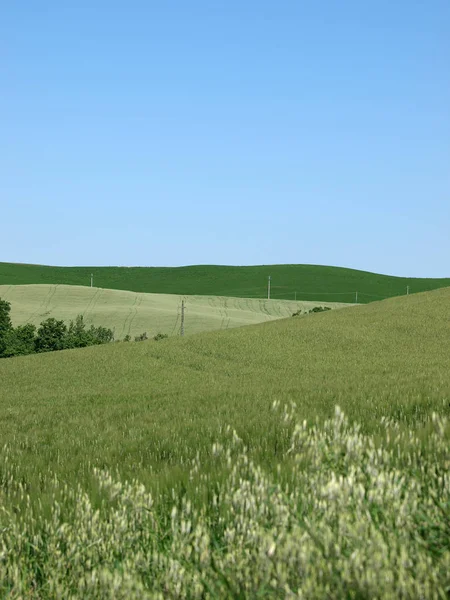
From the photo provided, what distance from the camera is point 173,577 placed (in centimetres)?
299

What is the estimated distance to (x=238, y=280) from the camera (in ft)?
474

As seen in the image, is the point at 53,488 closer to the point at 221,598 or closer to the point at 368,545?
the point at 221,598

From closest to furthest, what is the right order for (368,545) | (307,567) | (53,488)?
(307,567) < (368,545) < (53,488)

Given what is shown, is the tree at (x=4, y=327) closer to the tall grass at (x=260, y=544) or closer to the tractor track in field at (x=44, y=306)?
the tractor track in field at (x=44, y=306)

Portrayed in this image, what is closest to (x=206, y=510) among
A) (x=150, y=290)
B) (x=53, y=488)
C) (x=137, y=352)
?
(x=53, y=488)

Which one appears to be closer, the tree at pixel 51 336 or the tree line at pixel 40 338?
the tree line at pixel 40 338

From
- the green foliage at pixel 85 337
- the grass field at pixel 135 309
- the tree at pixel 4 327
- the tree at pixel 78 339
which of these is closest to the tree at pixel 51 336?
the tree at pixel 78 339

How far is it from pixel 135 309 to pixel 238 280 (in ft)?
176

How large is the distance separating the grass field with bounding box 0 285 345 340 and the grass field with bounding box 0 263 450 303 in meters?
19.2

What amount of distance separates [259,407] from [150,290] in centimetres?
12653

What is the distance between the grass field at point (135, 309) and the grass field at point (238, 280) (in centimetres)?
1922

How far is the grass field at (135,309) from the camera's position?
8369 cm

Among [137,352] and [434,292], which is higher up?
[434,292]

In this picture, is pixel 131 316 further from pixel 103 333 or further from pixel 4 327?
pixel 4 327
